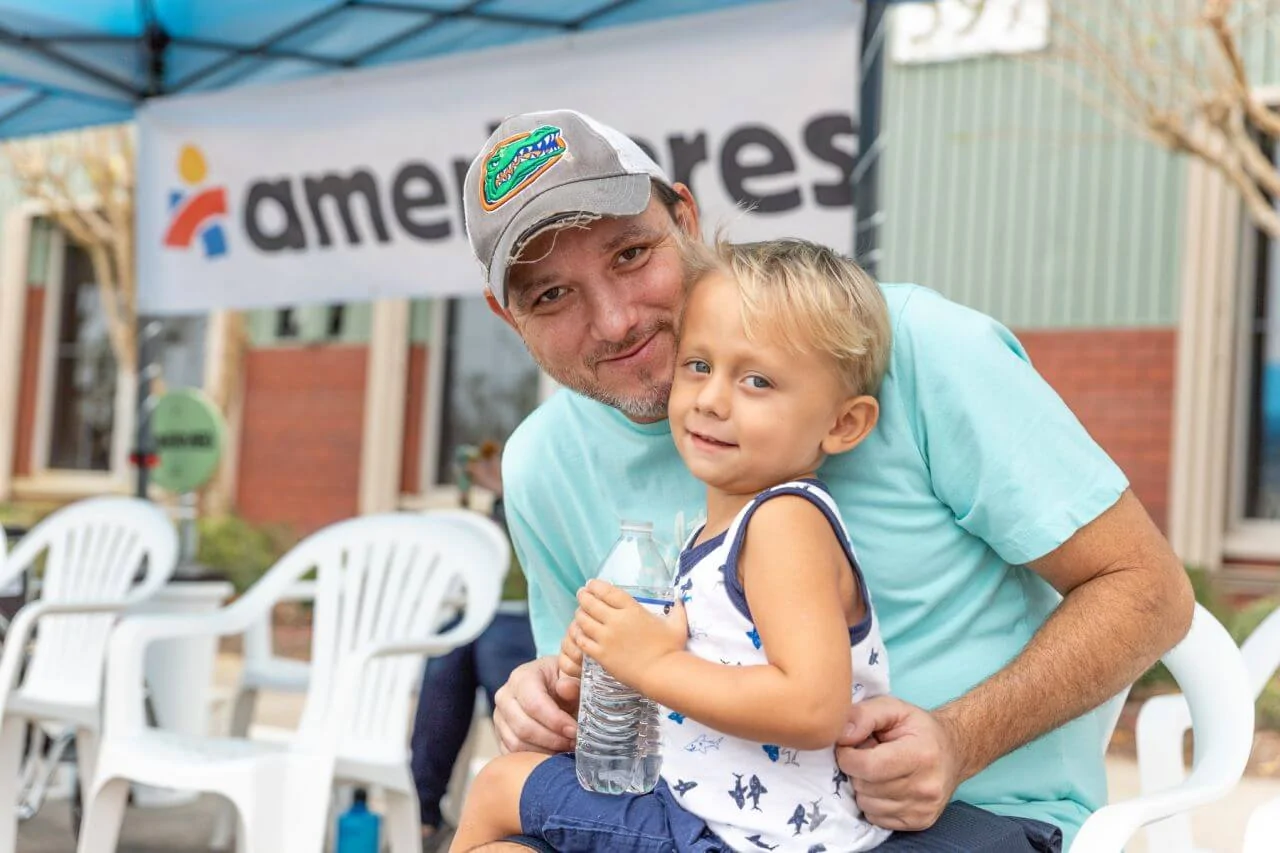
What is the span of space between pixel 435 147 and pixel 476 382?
16.9 feet

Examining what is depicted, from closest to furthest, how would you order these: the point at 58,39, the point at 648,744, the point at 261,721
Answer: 1. the point at 648,744
2. the point at 58,39
3. the point at 261,721

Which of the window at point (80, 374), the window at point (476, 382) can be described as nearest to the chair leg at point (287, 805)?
the window at point (476, 382)

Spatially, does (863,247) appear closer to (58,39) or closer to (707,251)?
(707,251)

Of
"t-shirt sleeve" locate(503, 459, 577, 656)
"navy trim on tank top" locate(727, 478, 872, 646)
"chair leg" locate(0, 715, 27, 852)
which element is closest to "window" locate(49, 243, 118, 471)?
"chair leg" locate(0, 715, 27, 852)

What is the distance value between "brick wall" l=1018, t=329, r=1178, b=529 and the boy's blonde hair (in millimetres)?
6309

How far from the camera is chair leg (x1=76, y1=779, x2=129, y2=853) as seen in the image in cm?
336

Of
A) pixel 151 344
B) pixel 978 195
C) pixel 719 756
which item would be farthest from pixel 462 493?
pixel 719 756

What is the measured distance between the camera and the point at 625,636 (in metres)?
1.43

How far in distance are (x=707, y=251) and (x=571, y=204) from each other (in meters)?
0.18

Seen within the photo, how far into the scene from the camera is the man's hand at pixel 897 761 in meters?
1.40

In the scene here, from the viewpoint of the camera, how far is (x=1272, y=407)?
300 inches

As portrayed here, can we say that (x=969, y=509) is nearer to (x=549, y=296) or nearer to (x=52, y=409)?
(x=549, y=296)

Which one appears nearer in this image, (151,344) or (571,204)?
(571,204)

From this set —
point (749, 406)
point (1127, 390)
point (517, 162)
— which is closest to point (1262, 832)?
point (749, 406)
